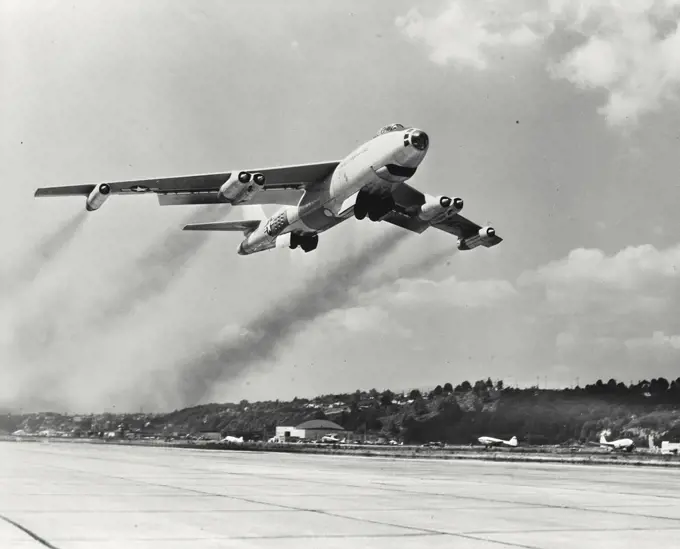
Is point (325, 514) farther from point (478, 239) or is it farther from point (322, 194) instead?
point (478, 239)

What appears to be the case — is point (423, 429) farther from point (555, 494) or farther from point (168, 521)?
point (168, 521)

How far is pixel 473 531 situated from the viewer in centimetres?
1397

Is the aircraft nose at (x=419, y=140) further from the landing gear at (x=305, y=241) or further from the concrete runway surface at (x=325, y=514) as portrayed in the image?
the concrete runway surface at (x=325, y=514)

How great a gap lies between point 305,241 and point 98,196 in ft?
39.9

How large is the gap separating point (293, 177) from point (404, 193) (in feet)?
19.4

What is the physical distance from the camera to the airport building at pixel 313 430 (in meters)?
160

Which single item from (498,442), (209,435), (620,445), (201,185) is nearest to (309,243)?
(201,185)

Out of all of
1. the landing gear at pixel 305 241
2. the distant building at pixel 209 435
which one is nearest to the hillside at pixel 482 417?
the distant building at pixel 209 435

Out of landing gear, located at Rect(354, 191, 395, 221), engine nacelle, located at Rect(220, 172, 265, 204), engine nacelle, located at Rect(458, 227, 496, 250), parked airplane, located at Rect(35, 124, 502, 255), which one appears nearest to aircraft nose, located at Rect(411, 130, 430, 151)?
parked airplane, located at Rect(35, 124, 502, 255)

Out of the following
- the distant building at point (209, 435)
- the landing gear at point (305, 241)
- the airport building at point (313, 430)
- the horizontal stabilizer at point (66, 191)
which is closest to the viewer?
the horizontal stabilizer at point (66, 191)

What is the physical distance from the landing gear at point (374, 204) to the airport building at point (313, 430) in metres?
117

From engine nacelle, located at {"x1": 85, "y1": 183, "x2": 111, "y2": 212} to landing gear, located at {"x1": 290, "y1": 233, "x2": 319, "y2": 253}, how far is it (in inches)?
433

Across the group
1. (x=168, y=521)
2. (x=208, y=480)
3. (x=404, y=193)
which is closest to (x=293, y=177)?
(x=404, y=193)

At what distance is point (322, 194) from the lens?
4081 centimetres
